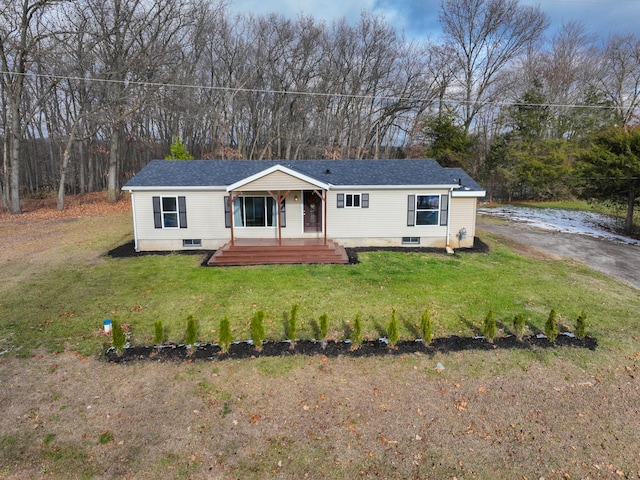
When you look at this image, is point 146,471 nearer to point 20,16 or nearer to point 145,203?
point 145,203

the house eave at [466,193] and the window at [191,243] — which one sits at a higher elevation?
the house eave at [466,193]

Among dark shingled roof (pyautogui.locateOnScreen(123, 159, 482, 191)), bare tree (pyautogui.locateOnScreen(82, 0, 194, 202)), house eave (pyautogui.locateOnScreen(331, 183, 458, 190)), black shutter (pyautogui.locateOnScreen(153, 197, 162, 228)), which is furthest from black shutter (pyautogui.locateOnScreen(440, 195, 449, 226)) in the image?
bare tree (pyautogui.locateOnScreen(82, 0, 194, 202))

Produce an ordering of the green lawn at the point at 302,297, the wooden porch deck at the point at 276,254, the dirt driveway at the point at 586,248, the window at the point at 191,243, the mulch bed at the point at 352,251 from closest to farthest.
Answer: the green lawn at the point at 302,297
the dirt driveway at the point at 586,248
the wooden porch deck at the point at 276,254
the mulch bed at the point at 352,251
the window at the point at 191,243

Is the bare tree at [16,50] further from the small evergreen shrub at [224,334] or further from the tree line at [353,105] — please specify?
the small evergreen shrub at [224,334]

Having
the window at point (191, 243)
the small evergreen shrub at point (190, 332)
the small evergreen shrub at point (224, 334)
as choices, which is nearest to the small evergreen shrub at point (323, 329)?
the small evergreen shrub at point (224, 334)

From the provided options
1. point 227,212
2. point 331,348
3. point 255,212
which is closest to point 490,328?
point 331,348

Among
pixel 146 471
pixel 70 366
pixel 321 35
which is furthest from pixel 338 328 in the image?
pixel 321 35

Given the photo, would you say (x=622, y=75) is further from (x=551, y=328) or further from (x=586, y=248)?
(x=551, y=328)

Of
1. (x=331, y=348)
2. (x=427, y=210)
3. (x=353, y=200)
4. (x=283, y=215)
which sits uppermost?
(x=353, y=200)
